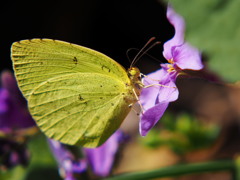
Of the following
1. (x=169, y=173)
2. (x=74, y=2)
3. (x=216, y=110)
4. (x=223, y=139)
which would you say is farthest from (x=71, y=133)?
(x=74, y=2)

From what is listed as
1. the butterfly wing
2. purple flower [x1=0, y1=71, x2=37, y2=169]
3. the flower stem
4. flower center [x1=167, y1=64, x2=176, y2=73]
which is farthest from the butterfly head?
purple flower [x1=0, y1=71, x2=37, y2=169]

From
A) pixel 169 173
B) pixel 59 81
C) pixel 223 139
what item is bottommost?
pixel 223 139

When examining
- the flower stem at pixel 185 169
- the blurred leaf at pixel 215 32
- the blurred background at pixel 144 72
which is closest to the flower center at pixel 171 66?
the flower stem at pixel 185 169

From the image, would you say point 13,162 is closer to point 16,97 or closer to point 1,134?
point 1,134

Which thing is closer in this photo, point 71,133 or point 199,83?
point 71,133

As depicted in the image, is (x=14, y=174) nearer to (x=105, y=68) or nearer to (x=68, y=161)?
(x=68, y=161)

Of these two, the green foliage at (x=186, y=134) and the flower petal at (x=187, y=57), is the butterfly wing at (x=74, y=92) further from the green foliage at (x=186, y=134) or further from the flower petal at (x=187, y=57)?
the green foliage at (x=186, y=134)

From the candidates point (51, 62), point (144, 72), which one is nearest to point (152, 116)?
point (51, 62)
